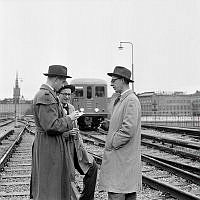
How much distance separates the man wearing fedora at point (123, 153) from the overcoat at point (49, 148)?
50 centimetres

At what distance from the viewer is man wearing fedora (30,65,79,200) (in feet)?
13.4

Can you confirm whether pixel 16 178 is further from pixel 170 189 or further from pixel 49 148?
pixel 49 148

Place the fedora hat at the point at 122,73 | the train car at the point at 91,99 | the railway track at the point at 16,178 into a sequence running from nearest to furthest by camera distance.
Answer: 1. the fedora hat at the point at 122,73
2. the railway track at the point at 16,178
3. the train car at the point at 91,99

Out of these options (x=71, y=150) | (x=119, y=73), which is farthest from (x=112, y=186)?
(x=119, y=73)

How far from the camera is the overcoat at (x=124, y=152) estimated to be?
14.0 ft

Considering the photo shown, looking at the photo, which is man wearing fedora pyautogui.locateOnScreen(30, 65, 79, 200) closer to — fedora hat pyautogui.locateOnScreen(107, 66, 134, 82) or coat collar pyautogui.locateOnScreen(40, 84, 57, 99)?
coat collar pyautogui.locateOnScreen(40, 84, 57, 99)

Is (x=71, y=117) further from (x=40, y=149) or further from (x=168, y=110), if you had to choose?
(x=168, y=110)

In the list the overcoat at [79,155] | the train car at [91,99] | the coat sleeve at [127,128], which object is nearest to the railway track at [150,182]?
the overcoat at [79,155]

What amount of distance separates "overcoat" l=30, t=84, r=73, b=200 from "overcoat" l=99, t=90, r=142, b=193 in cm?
50

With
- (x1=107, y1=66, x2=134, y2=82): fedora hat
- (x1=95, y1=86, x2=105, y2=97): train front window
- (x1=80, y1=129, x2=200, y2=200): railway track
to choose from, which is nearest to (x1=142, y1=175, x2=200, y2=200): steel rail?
(x1=80, y1=129, x2=200, y2=200): railway track

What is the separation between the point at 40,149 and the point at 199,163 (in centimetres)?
739

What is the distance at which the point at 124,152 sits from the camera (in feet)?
14.1

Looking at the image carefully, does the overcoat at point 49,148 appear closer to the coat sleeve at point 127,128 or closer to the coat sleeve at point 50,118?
the coat sleeve at point 50,118

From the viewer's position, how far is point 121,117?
14.4ft
